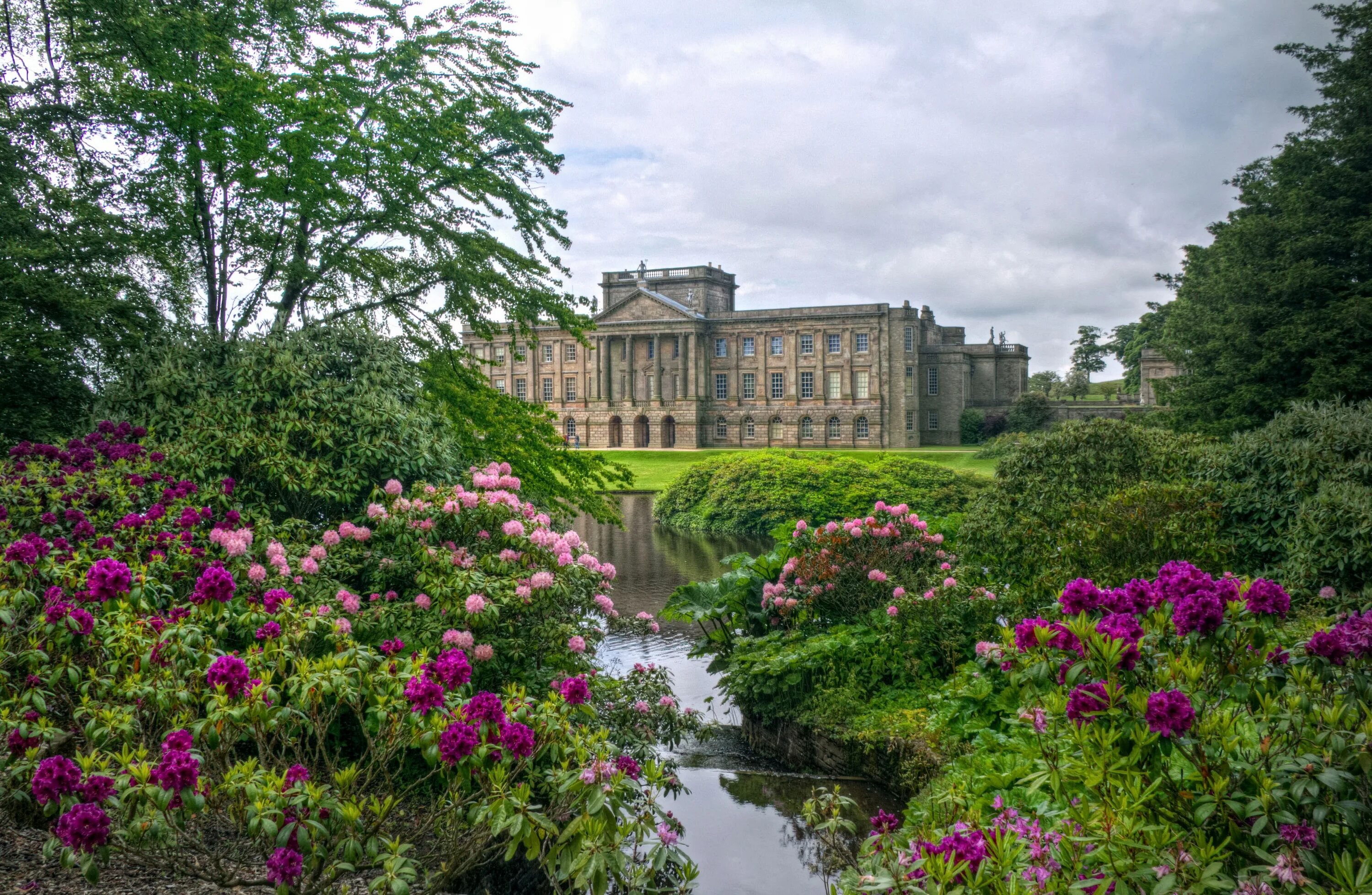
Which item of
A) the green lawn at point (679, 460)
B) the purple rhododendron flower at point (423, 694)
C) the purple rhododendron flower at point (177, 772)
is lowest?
the green lawn at point (679, 460)

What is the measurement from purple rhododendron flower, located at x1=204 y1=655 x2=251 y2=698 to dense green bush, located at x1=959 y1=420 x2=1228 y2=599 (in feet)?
19.9

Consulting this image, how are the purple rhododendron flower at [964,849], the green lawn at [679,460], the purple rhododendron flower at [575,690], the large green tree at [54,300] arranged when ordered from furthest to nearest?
the green lawn at [679,460] → the large green tree at [54,300] → the purple rhododendron flower at [575,690] → the purple rhododendron flower at [964,849]

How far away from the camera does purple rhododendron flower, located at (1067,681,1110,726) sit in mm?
2867

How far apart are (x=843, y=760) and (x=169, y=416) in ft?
20.8

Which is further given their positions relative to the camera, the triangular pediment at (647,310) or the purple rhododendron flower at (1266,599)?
the triangular pediment at (647,310)

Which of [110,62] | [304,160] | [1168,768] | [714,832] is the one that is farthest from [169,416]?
[1168,768]

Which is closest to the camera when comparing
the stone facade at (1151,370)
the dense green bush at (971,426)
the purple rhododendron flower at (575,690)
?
the purple rhododendron flower at (575,690)

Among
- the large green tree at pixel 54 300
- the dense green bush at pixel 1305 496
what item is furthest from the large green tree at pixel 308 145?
the dense green bush at pixel 1305 496

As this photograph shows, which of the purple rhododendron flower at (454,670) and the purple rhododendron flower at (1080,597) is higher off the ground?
the purple rhododendron flower at (1080,597)

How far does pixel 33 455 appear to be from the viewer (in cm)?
650

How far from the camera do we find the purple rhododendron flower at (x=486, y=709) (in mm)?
3359

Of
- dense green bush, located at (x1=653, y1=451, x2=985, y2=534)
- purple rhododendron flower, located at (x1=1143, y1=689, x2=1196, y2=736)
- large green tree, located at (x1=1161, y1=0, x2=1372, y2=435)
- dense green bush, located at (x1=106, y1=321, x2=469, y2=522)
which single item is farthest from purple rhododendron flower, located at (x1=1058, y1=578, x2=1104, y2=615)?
dense green bush, located at (x1=653, y1=451, x2=985, y2=534)

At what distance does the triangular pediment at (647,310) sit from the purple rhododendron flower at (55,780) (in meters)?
63.6

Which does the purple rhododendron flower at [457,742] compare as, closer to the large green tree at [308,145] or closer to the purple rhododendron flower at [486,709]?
the purple rhododendron flower at [486,709]
